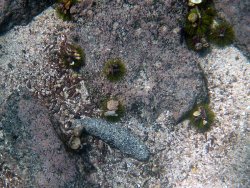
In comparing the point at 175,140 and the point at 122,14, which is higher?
the point at 122,14

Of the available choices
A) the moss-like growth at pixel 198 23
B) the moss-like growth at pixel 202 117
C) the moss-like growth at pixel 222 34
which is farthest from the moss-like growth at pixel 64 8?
the moss-like growth at pixel 202 117

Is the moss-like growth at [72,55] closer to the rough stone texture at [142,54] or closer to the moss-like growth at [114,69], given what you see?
the rough stone texture at [142,54]

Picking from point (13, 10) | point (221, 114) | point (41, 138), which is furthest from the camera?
point (221, 114)

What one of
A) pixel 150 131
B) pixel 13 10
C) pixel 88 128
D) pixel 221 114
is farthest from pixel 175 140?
pixel 13 10

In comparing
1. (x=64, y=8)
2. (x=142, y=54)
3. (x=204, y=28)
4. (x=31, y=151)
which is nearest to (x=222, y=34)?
(x=204, y=28)

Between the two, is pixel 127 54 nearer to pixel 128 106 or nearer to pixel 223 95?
pixel 128 106

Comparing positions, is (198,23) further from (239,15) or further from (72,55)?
(72,55)

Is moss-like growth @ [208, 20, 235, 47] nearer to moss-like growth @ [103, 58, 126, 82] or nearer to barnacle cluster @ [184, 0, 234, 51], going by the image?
barnacle cluster @ [184, 0, 234, 51]
